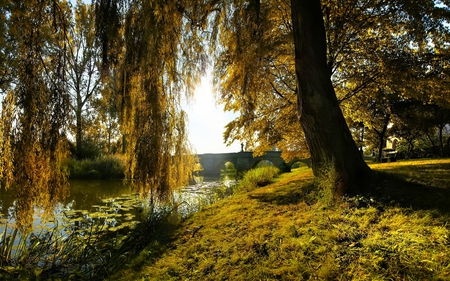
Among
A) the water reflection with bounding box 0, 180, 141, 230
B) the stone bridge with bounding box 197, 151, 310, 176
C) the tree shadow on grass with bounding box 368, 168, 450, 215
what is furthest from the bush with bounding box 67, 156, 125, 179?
the tree shadow on grass with bounding box 368, 168, 450, 215

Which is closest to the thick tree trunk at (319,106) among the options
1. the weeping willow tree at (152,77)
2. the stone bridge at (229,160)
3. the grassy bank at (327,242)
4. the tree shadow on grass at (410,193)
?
the tree shadow on grass at (410,193)

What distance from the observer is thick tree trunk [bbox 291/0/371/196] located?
13.8 ft

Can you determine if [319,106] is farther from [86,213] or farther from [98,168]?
[98,168]

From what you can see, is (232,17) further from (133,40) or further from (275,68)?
(275,68)

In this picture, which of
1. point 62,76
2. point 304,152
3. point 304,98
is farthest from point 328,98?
point 304,152

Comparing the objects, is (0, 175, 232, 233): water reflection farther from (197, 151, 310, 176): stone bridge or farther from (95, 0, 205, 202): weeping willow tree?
(197, 151, 310, 176): stone bridge

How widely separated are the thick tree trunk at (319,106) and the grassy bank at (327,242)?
1.79 feet

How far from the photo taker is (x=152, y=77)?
13.5ft

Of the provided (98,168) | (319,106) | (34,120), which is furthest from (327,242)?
(98,168)

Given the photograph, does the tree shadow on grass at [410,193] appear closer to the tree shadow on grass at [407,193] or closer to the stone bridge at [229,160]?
the tree shadow on grass at [407,193]

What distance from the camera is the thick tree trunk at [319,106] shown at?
4211 mm

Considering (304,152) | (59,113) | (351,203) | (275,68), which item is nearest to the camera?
(59,113)

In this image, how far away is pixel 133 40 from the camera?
4.04 metres

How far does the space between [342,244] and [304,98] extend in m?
2.57
